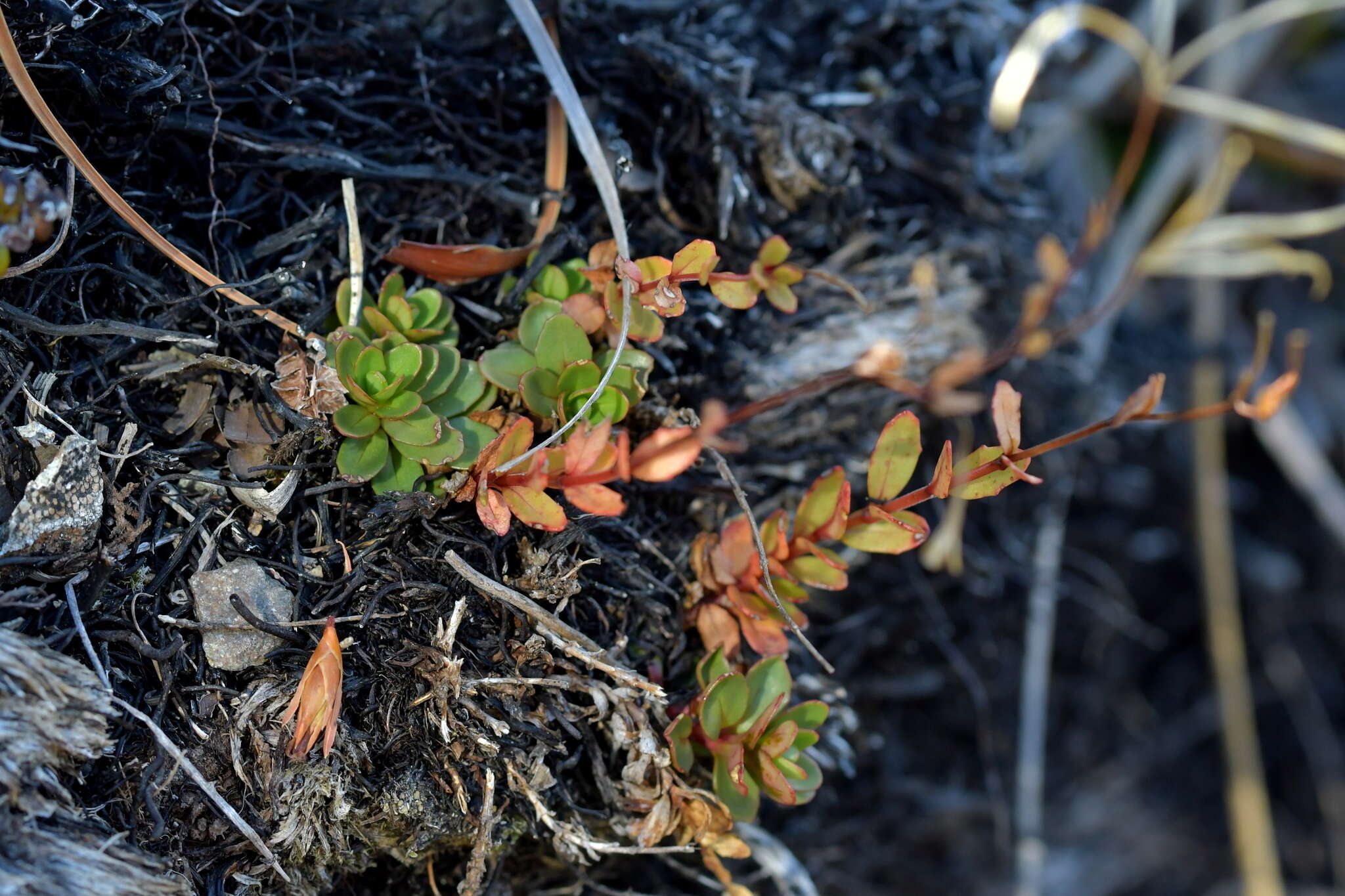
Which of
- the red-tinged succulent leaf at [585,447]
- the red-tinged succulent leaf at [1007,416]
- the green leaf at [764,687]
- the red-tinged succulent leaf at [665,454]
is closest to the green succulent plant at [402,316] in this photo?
the red-tinged succulent leaf at [585,447]

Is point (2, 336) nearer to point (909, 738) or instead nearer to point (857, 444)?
point (857, 444)

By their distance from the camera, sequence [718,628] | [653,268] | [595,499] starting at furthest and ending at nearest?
[718,628] → [653,268] → [595,499]

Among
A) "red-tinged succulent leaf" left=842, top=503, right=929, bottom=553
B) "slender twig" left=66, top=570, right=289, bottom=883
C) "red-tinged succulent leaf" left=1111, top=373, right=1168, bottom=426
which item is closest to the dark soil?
"slender twig" left=66, top=570, right=289, bottom=883

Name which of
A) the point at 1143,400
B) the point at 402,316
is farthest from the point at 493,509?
the point at 1143,400

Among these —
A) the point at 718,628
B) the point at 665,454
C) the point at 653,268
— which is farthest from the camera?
the point at 718,628

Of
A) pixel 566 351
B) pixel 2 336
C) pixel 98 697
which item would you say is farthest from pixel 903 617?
pixel 2 336

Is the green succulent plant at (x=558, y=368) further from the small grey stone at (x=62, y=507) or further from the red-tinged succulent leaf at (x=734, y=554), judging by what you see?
the small grey stone at (x=62, y=507)

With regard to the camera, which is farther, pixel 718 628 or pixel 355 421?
pixel 718 628

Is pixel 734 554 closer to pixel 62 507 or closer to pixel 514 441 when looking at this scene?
pixel 514 441
